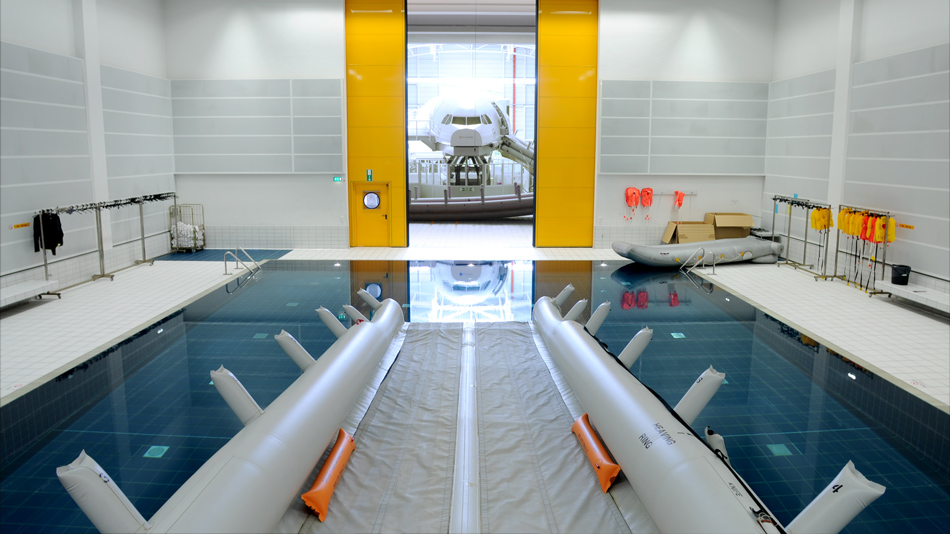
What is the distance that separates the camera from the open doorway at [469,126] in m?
16.4

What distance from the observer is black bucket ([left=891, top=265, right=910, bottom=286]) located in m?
8.35

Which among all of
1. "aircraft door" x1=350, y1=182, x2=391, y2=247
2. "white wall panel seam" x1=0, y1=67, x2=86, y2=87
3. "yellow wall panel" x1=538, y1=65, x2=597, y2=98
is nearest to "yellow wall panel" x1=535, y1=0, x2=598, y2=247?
"yellow wall panel" x1=538, y1=65, x2=597, y2=98

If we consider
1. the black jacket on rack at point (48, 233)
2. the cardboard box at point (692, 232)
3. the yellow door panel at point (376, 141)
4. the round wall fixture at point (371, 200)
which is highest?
the yellow door panel at point (376, 141)

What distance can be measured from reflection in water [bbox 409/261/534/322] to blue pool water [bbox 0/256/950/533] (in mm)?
59

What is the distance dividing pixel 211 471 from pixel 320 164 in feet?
34.1

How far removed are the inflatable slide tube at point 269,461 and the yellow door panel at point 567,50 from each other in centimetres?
976

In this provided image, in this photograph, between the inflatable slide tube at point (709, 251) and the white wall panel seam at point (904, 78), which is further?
the inflatable slide tube at point (709, 251)

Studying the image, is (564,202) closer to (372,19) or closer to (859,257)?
(372,19)

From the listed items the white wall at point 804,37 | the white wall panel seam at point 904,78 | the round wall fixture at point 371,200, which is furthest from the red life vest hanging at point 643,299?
the round wall fixture at point 371,200

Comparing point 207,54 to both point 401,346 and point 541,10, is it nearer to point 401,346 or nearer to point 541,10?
point 541,10

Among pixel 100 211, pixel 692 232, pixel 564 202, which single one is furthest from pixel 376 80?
pixel 692 232

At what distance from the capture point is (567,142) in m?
12.9

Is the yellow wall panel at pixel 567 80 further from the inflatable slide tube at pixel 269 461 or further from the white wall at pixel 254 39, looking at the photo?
the inflatable slide tube at pixel 269 461

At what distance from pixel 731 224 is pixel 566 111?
3.88m
